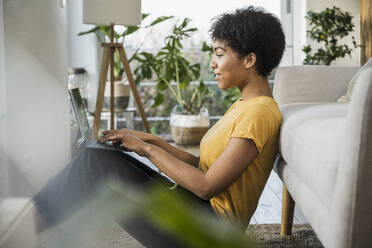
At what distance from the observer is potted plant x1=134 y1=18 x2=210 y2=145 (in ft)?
12.5

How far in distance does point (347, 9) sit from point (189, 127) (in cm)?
182

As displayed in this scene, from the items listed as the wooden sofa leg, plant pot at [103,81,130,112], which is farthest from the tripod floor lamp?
the wooden sofa leg

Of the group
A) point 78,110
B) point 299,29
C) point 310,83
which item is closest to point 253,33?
point 78,110

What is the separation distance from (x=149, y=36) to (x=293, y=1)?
1.53 meters

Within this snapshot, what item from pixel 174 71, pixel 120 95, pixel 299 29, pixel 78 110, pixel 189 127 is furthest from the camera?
pixel 299 29

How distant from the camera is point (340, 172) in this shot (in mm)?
701

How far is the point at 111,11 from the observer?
2574 mm

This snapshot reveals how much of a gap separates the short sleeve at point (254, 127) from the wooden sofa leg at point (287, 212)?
0.59 meters

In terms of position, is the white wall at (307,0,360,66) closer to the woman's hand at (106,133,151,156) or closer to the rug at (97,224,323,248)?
the rug at (97,224,323,248)

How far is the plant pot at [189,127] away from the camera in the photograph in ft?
12.5

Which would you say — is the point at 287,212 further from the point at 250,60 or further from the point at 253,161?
the point at 250,60

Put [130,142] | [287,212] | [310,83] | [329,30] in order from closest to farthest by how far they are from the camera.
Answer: [130,142] → [287,212] → [310,83] → [329,30]

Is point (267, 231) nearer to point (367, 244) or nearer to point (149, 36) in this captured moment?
point (367, 244)

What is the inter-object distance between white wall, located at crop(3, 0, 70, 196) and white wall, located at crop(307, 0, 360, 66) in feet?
7.88
